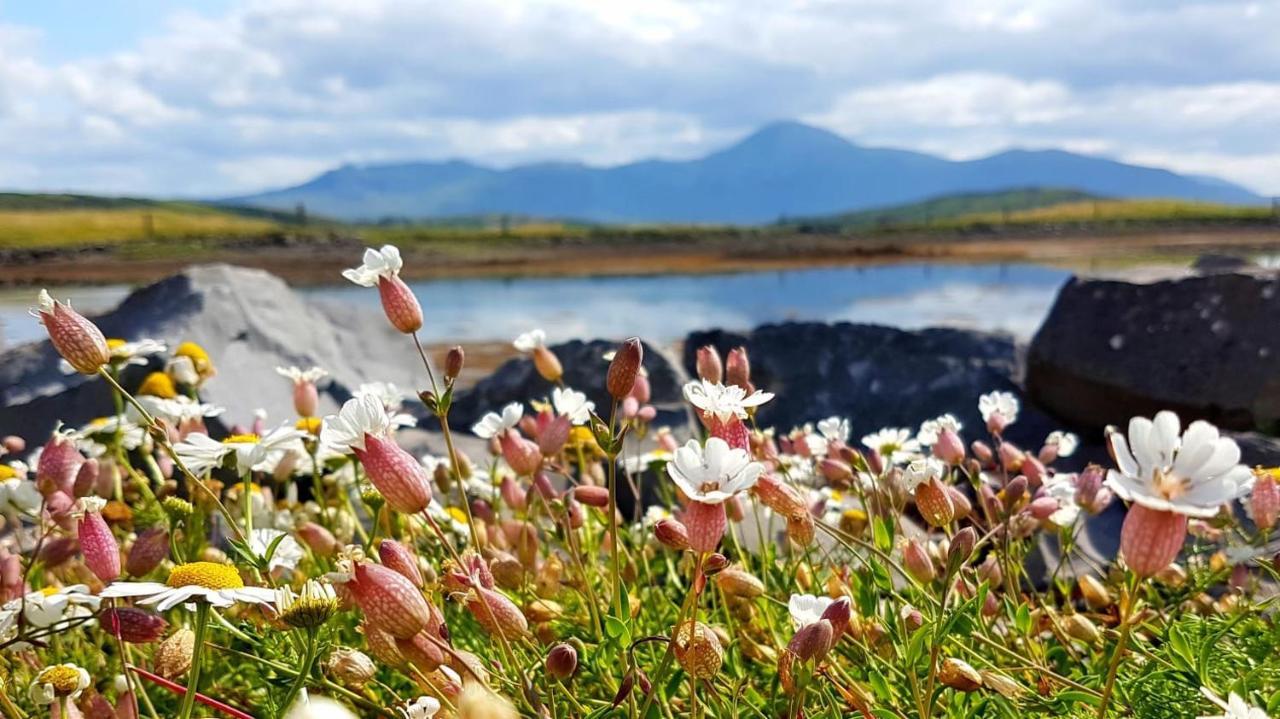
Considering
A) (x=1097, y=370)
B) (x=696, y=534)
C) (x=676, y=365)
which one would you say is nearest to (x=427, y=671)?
(x=696, y=534)

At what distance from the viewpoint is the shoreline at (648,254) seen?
25984 millimetres

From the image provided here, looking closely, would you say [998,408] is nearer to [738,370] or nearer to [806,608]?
[738,370]

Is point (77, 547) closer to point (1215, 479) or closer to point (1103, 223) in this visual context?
point (1215, 479)

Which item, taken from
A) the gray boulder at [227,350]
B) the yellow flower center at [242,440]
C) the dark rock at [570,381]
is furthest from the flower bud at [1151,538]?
the dark rock at [570,381]

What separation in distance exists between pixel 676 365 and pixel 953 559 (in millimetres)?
3773

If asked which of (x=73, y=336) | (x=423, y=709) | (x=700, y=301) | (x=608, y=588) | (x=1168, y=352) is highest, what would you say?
(x=73, y=336)

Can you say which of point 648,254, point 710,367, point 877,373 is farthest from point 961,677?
point 648,254

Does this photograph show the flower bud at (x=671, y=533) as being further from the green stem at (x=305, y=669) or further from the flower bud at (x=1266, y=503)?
the flower bud at (x=1266, y=503)

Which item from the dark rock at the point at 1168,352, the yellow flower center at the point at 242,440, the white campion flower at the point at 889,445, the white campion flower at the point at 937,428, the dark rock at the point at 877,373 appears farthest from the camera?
the dark rock at the point at 877,373

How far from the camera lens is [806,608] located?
4.08 ft

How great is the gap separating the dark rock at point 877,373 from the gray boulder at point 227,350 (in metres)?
2.15

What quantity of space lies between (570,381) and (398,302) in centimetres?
346

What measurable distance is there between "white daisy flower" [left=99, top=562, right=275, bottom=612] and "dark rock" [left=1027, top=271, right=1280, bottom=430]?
433 cm

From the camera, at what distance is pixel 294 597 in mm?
1050
